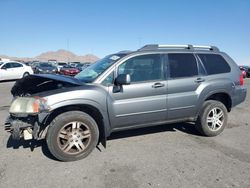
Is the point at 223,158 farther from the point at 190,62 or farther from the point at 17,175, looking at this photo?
the point at 17,175

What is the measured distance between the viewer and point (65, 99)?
3736 mm

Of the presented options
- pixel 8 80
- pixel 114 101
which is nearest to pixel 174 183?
pixel 114 101

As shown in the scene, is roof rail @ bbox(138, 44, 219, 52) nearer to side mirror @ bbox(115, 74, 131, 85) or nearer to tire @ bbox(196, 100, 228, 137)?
side mirror @ bbox(115, 74, 131, 85)

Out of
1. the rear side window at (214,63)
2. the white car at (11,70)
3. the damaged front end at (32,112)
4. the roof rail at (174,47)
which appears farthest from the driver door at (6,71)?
the rear side window at (214,63)

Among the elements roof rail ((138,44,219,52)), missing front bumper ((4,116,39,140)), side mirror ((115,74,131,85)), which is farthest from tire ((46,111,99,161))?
roof rail ((138,44,219,52))

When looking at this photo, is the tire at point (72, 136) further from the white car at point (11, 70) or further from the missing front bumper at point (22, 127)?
the white car at point (11, 70)

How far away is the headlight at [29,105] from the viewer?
364cm

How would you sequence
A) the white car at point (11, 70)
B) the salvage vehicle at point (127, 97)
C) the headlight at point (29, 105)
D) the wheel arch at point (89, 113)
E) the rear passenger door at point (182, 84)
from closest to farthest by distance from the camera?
the headlight at point (29, 105)
the salvage vehicle at point (127, 97)
the wheel arch at point (89, 113)
the rear passenger door at point (182, 84)
the white car at point (11, 70)

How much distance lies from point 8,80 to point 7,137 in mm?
16212

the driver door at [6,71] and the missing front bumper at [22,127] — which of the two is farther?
the driver door at [6,71]

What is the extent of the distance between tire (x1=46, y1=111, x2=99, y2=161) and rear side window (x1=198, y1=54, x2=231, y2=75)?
279 centimetres

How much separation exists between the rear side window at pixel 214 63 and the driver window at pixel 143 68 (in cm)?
117

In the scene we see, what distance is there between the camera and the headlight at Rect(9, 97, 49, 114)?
11.9 ft

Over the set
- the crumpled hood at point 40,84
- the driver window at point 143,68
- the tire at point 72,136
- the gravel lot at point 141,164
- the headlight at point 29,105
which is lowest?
the gravel lot at point 141,164
